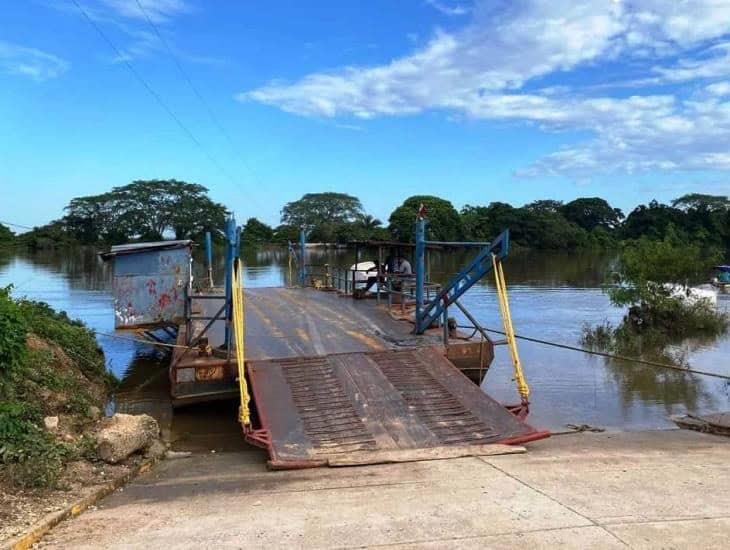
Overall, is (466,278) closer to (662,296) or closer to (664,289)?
(662,296)

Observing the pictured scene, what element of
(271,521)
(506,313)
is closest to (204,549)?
(271,521)

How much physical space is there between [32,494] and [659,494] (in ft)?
15.2

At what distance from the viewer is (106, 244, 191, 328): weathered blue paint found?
1032 centimetres

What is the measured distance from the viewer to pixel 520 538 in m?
3.84

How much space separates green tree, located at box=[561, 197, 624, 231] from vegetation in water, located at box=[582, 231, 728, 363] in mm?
103572

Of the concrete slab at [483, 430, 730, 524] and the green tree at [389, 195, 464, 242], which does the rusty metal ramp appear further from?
the green tree at [389, 195, 464, 242]

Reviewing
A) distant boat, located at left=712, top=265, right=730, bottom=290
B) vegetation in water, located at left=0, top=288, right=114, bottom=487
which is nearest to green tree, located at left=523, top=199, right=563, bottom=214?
distant boat, located at left=712, top=265, right=730, bottom=290

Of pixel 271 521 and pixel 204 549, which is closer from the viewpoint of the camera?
pixel 204 549

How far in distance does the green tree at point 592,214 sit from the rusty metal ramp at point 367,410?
11527cm

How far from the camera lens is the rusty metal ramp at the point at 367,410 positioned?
5852 mm

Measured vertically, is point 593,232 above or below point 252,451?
above

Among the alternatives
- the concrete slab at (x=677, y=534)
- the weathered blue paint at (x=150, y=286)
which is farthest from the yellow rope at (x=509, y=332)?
the weathered blue paint at (x=150, y=286)

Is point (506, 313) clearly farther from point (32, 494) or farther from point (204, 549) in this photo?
point (32, 494)

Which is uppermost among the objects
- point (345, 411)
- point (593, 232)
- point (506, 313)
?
point (593, 232)
